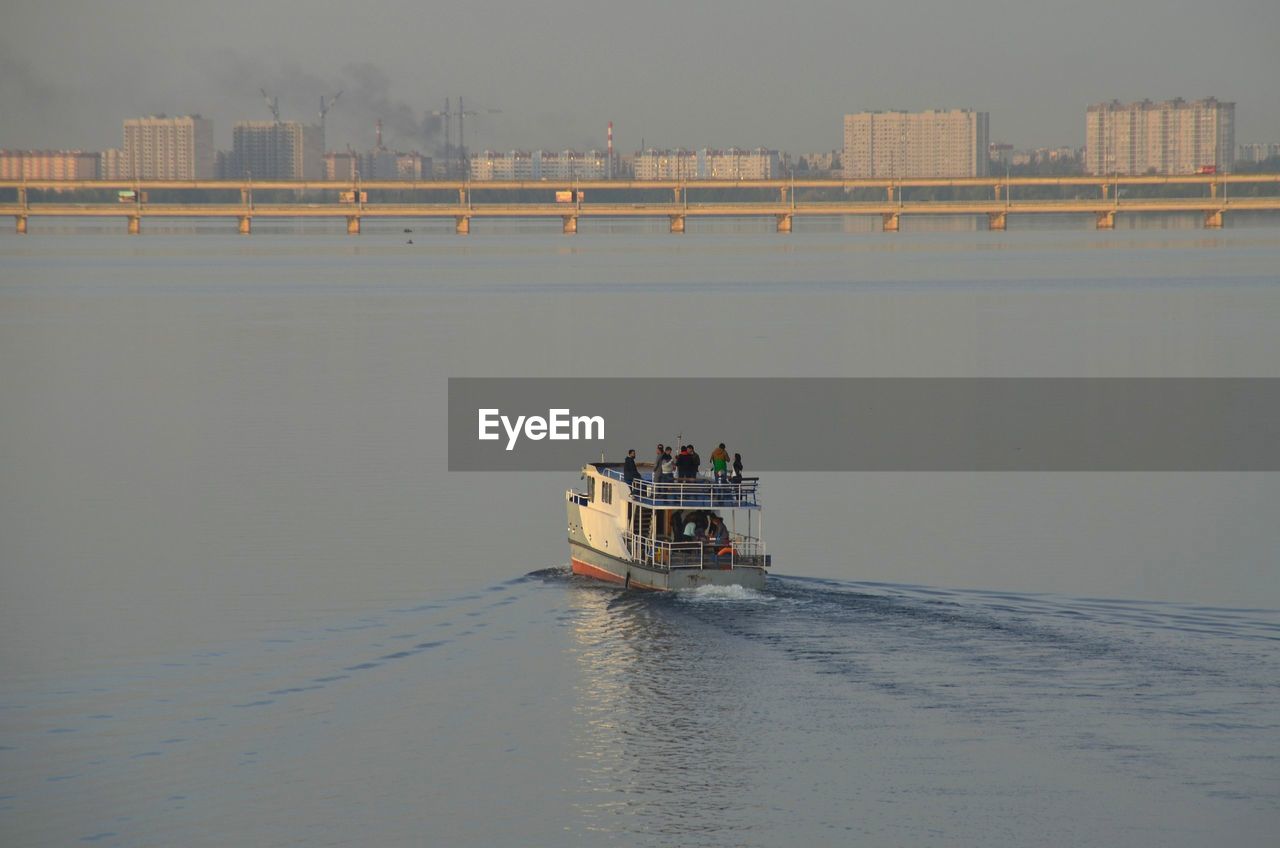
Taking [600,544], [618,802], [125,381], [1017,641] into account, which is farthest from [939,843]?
[125,381]

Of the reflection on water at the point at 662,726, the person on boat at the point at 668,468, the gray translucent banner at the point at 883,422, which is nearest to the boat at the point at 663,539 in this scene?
the person on boat at the point at 668,468

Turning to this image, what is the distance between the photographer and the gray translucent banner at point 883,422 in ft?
199

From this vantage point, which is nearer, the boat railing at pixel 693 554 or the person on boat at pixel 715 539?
the boat railing at pixel 693 554

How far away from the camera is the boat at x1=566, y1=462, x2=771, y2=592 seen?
4134cm

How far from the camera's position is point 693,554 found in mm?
42125

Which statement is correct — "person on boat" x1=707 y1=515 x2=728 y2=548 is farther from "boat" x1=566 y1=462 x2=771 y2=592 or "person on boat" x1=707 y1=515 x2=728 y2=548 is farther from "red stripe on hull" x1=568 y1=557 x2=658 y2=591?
"red stripe on hull" x1=568 y1=557 x2=658 y2=591

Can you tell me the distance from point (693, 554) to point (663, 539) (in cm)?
90

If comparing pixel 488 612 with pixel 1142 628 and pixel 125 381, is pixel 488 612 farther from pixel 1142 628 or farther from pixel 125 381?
pixel 125 381

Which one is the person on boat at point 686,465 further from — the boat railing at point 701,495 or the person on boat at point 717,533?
the person on boat at point 717,533

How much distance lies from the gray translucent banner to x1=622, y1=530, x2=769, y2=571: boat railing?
15938mm

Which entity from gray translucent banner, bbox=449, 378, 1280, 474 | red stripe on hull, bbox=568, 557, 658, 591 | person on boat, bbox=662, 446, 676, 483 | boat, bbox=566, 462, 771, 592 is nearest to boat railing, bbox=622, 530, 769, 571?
boat, bbox=566, 462, 771, 592

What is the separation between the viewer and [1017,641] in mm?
35719

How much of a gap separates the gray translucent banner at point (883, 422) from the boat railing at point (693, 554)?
1594 centimetres

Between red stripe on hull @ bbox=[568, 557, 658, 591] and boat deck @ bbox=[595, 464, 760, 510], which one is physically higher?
boat deck @ bbox=[595, 464, 760, 510]
